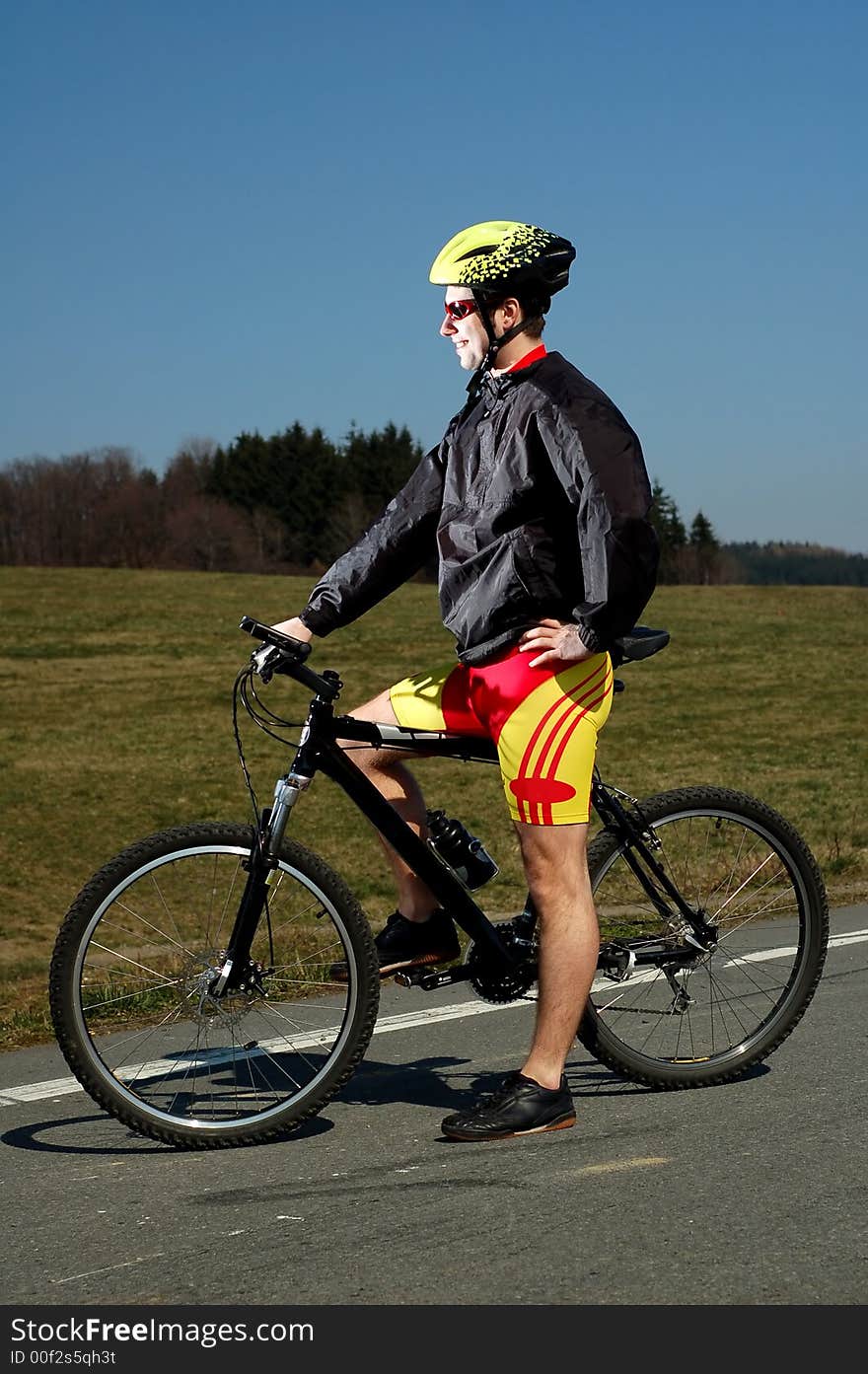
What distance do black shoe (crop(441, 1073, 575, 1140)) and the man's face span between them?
5.92 feet

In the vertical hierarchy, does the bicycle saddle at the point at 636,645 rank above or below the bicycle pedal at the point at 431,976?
above

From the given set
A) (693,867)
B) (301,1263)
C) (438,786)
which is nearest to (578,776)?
(693,867)

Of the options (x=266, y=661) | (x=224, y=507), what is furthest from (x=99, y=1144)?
(x=224, y=507)

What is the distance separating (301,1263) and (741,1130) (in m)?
1.40

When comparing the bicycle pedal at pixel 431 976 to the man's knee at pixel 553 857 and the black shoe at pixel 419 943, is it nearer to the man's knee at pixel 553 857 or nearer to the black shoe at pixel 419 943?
the black shoe at pixel 419 943

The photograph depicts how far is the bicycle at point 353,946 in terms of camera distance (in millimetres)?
4457

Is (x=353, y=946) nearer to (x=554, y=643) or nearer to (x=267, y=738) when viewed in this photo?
(x=554, y=643)

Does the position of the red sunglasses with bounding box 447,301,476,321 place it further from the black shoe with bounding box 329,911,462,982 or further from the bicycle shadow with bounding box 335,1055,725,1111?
the bicycle shadow with bounding box 335,1055,725,1111

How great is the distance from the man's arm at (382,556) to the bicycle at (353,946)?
0.26 meters

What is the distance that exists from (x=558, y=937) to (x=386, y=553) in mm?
1104

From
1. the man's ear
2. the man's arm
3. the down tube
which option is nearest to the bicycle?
the down tube

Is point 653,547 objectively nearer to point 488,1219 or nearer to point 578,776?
point 578,776

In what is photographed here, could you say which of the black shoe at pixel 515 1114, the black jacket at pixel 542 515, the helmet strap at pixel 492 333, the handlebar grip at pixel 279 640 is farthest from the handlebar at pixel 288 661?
the black shoe at pixel 515 1114

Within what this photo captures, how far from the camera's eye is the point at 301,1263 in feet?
11.4
